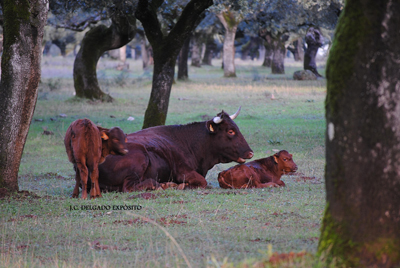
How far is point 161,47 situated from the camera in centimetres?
1271

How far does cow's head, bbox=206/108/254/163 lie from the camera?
894 cm

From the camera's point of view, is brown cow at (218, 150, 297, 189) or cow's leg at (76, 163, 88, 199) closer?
cow's leg at (76, 163, 88, 199)

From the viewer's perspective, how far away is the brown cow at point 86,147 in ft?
23.8

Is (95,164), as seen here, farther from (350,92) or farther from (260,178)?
(350,92)

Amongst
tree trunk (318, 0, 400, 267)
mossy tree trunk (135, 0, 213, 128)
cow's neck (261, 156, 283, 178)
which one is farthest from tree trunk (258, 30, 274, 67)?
tree trunk (318, 0, 400, 267)

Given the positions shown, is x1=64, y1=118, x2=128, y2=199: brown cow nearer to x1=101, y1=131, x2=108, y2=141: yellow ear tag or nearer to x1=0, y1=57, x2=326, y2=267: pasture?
x1=101, y1=131, x2=108, y2=141: yellow ear tag

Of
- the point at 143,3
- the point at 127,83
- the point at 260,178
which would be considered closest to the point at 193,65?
the point at 127,83

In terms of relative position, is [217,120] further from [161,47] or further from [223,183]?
[161,47]

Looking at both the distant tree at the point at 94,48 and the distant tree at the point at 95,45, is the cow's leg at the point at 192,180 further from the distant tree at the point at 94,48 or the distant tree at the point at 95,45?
the distant tree at the point at 94,48

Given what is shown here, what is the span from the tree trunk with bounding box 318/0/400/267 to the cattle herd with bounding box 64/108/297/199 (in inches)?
163

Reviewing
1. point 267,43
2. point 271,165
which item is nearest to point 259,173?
point 271,165

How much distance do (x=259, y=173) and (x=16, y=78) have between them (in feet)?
13.2

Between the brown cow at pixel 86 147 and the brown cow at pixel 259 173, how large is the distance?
188cm

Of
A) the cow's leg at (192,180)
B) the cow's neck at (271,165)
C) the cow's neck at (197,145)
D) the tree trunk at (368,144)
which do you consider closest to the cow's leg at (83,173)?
the cow's leg at (192,180)
